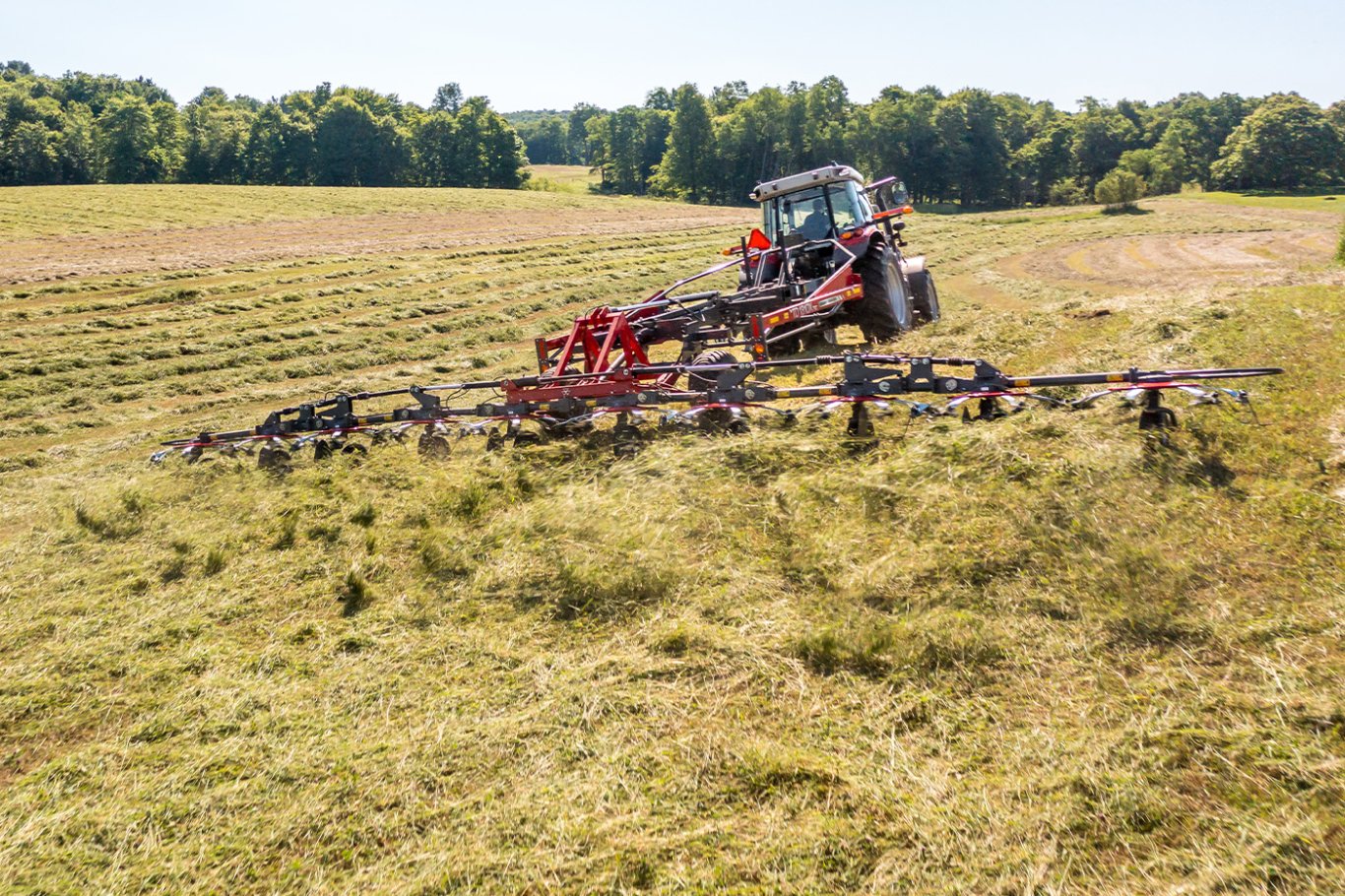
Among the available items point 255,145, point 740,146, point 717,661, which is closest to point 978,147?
point 740,146

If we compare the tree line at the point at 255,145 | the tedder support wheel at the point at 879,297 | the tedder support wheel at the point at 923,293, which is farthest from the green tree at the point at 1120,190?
the tree line at the point at 255,145

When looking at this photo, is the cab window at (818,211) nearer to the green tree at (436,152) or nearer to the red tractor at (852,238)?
the red tractor at (852,238)

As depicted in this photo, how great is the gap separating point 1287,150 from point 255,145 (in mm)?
74306

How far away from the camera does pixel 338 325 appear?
689 inches

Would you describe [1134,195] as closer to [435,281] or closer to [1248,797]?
[435,281]

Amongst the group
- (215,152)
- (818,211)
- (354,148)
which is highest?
(354,148)

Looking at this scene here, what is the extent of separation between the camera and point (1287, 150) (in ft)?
193

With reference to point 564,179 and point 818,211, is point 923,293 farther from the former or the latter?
point 564,179

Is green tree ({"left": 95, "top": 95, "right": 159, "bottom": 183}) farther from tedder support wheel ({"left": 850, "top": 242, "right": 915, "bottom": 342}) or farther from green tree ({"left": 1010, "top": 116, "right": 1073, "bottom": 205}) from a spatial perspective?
tedder support wheel ({"left": 850, "top": 242, "right": 915, "bottom": 342})

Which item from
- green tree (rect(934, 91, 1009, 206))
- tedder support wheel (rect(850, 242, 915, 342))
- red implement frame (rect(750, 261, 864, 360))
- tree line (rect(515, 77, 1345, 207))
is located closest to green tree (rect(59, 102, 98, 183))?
tree line (rect(515, 77, 1345, 207))

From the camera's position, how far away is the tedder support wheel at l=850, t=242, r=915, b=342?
1117 cm

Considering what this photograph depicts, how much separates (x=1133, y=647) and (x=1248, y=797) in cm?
99

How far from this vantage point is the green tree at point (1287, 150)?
58.3 meters

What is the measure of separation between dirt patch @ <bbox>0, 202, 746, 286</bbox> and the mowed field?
19201mm
